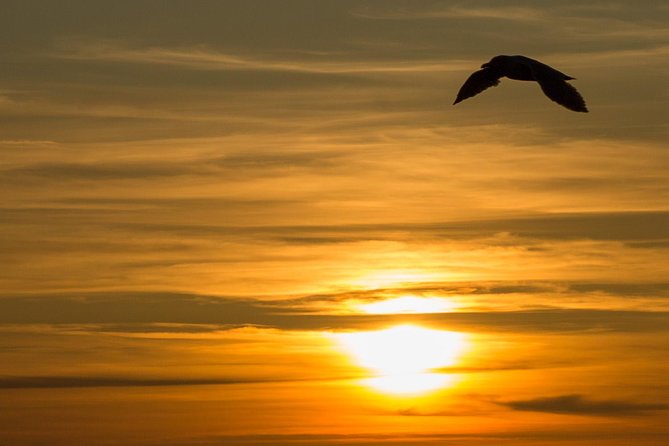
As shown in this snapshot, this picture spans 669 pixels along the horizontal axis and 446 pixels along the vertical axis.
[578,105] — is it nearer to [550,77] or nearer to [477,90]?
[550,77]

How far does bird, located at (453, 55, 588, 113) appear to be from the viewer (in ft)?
165

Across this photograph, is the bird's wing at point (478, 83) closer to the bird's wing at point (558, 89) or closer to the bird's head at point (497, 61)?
the bird's head at point (497, 61)

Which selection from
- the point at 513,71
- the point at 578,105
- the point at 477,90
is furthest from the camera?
the point at 477,90

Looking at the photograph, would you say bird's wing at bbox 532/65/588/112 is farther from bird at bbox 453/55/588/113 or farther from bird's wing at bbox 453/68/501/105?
bird's wing at bbox 453/68/501/105

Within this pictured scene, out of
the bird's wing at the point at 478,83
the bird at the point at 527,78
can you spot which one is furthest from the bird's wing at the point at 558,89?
the bird's wing at the point at 478,83

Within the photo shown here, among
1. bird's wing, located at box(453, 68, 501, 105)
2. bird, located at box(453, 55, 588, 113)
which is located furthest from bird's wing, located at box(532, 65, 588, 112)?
bird's wing, located at box(453, 68, 501, 105)

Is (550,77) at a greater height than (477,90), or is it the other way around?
(477,90)

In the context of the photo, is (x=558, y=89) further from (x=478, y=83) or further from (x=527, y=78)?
(x=478, y=83)

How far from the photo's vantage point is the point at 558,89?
50.6 metres

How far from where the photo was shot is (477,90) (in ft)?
196

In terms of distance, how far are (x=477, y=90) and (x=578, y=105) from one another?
10.7m

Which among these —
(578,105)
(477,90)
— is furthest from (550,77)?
(477,90)

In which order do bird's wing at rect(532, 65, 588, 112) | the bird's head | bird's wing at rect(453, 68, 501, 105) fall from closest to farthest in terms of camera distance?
bird's wing at rect(532, 65, 588, 112) → the bird's head → bird's wing at rect(453, 68, 501, 105)

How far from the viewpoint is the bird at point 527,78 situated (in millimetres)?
50144
